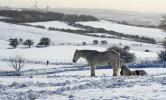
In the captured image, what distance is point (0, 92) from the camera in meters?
14.2

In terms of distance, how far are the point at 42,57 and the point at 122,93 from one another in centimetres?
6750

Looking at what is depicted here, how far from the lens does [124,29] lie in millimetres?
171125

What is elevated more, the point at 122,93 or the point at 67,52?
the point at 122,93

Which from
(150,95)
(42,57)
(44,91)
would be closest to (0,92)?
(44,91)

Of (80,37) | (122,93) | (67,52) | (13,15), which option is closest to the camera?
(122,93)

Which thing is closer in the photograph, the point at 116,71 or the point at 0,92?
the point at 0,92

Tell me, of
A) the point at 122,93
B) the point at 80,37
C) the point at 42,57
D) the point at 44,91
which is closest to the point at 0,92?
the point at 44,91

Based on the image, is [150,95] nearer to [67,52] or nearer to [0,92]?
[0,92]

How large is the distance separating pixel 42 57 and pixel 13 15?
117 m

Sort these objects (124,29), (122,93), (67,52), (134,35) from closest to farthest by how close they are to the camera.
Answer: (122,93) < (67,52) < (134,35) < (124,29)

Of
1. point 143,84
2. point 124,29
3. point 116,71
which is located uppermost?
point 143,84

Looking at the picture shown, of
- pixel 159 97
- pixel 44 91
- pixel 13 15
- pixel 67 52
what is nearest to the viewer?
pixel 159 97

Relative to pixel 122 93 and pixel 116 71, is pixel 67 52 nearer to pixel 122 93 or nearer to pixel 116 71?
pixel 116 71

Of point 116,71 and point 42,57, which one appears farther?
point 42,57
